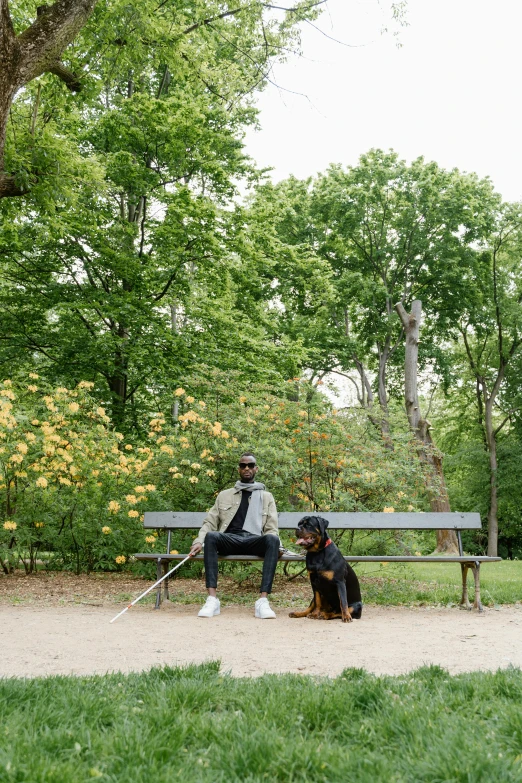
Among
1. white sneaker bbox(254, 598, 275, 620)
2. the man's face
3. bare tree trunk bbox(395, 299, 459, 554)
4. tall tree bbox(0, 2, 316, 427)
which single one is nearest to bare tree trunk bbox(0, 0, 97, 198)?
the man's face

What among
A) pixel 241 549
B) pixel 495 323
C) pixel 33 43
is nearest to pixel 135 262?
pixel 33 43

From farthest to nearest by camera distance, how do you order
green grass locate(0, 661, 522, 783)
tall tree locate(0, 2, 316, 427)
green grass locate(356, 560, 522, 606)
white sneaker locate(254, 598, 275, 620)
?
tall tree locate(0, 2, 316, 427), green grass locate(356, 560, 522, 606), white sneaker locate(254, 598, 275, 620), green grass locate(0, 661, 522, 783)

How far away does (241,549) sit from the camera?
6.46m

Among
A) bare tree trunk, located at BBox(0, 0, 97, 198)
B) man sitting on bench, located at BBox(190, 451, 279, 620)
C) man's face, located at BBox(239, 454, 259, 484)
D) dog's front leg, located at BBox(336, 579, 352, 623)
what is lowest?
dog's front leg, located at BBox(336, 579, 352, 623)

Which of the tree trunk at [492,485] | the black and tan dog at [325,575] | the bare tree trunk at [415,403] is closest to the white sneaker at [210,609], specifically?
the black and tan dog at [325,575]

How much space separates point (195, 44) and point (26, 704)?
9.34 metres

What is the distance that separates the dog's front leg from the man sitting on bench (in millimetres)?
719

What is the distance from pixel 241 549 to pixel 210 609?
26.9 inches

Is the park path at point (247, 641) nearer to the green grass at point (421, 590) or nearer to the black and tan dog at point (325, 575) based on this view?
the black and tan dog at point (325, 575)

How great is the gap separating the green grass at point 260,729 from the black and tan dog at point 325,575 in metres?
2.54

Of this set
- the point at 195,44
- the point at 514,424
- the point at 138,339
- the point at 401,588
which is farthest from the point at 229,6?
the point at 514,424

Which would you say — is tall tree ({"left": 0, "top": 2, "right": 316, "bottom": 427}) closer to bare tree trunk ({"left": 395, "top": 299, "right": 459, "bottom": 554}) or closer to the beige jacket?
bare tree trunk ({"left": 395, "top": 299, "right": 459, "bottom": 554})

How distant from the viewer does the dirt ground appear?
12.9ft

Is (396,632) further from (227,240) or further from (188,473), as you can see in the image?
(227,240)
